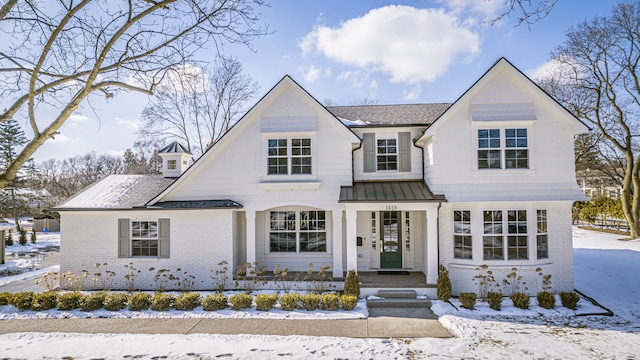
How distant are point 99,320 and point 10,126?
36.0 m

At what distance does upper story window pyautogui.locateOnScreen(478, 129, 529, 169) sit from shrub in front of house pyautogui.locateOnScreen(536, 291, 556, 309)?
13.4ft

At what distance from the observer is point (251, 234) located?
12875 mm

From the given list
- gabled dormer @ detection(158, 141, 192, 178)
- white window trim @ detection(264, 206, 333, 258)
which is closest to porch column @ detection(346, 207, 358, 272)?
white window trim @ detection(264, 206, 333, 258)

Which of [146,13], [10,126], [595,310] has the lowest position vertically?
[595,310]

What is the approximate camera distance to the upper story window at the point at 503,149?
11.7 metres

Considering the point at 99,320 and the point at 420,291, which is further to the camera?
the point at 420,291

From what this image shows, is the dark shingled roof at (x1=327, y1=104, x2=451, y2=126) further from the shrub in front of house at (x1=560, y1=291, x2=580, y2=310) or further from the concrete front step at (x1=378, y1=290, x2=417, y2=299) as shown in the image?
the shrub in front of house at (x1=560, y1=291, x2=580, y2=310)

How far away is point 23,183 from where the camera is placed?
3300 cm

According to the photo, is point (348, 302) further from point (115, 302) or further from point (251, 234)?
point (115, 302)

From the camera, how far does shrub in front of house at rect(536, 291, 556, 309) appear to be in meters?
10.2

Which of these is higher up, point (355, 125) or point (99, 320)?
point (355, 125)

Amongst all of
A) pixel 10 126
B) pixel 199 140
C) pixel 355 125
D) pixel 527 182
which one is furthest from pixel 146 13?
pixel 10 126

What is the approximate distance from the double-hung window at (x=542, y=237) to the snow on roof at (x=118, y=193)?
1391 cm

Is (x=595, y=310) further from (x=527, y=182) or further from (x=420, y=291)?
(x=420, y=291)
